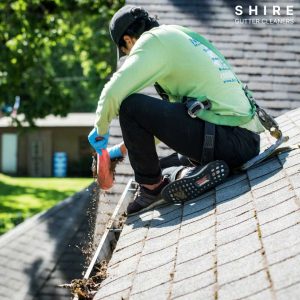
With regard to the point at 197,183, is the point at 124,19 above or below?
above

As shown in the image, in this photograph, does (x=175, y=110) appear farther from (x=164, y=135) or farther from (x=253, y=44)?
(x=253, y=44)

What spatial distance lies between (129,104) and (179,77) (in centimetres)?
37

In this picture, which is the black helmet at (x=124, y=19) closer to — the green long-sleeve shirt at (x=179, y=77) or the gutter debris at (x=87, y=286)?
the green long-sleeve shirt at (x=179, y=77)

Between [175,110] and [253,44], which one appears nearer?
[175,110]

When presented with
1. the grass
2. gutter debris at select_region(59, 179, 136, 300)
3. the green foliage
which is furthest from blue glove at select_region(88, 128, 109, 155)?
the grass

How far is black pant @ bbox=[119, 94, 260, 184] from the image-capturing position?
13.4ft

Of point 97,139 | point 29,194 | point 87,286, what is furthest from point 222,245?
point 29,194

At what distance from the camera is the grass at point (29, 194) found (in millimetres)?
26536

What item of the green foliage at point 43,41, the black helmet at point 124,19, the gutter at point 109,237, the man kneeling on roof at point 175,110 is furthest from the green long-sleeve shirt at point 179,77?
the green foliage at point 43,41

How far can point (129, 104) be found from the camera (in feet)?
13.3

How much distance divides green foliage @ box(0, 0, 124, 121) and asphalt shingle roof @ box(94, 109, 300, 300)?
449 inches

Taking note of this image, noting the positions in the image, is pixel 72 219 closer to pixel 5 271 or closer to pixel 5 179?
pixel 5 271

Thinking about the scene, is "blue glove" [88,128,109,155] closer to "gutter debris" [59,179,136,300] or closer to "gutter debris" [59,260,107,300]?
"gutter debris" [59,179,136,300]

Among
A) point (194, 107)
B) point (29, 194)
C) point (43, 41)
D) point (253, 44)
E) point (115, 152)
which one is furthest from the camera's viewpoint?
point (29, 194)
